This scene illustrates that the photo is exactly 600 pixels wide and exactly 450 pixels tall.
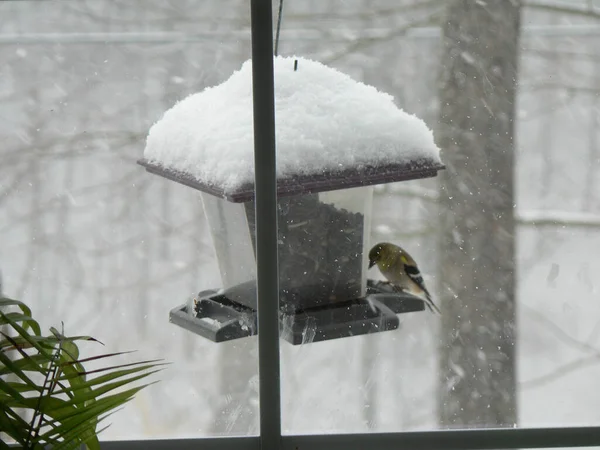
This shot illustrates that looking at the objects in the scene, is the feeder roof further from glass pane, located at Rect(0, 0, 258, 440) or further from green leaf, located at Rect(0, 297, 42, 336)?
glass pane, located at Rect(0, 0, 258, 440)

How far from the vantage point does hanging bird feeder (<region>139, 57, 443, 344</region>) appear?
1062 millimetres

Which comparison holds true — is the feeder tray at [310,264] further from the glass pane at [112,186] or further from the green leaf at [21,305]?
the glass pane at [112,186]

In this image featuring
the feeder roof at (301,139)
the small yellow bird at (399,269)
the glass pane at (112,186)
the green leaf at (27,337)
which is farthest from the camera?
the glass pane at (112,186)

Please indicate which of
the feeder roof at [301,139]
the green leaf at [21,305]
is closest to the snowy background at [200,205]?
the feeder roof at [301,139]

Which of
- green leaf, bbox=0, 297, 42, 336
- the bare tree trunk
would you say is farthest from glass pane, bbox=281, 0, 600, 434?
green leaf, bbox=0, 297, 42, 336

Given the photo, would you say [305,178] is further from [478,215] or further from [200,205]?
[478,215]

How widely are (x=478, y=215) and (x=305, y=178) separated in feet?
3.48

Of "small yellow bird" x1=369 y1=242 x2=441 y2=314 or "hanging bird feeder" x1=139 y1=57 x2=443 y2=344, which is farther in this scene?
"small yellow bird" x1=369 y1=242 x2=441 y2=314

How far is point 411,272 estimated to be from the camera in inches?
49.0

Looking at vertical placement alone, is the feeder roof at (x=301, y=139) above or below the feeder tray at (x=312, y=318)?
above

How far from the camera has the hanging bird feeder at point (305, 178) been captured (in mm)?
1062

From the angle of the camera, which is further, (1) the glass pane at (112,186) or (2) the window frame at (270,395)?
(1) the glass pane at (112,186)

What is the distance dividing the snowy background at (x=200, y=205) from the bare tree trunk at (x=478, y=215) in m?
0.04

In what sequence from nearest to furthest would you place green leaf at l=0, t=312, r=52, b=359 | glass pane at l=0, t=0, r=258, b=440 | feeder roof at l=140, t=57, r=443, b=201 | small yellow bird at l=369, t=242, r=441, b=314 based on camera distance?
green leaf at l=0, t=312, r=52, b=359 → feeder roof at l=140, t=57, r=443, b=201 → small yellow bird at l=369, t=242, r=441, b=314 → glass pane at l=0, t=0, r=258, b=440
